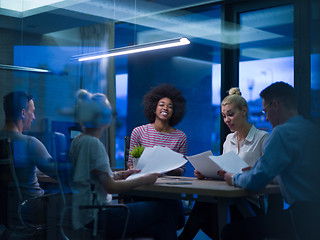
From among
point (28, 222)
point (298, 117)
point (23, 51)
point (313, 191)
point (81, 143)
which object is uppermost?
point (23, 51)

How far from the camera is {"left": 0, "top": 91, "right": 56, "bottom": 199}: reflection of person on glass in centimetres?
265

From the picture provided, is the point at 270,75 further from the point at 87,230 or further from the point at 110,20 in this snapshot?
the point at 87,230

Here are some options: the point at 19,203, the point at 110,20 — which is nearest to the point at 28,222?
the point at 19,203

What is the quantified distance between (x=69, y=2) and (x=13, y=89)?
0.69 m

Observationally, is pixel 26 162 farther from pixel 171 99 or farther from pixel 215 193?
pixel 171 99

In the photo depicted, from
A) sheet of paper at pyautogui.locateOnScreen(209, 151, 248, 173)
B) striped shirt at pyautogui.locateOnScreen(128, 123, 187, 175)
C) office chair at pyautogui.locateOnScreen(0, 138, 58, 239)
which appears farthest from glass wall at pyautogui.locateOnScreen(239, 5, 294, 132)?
office chair at pyautogui.locateOnScreen(0, 138, 58, 239)

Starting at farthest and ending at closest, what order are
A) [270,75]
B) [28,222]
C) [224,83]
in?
[224,83]
[270,75]
[28,222]

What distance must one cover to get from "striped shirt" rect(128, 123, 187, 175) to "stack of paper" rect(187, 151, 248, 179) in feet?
2.71

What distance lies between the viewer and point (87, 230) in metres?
2.17

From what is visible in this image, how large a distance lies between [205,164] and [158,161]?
438mm

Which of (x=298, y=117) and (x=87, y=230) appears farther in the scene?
(x=298, y=117)

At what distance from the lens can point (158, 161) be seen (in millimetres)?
2686

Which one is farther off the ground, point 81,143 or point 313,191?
point 81,143

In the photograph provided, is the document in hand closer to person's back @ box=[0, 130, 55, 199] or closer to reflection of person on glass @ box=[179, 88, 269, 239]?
person's back @ box=[0, 130, 55, 199]
